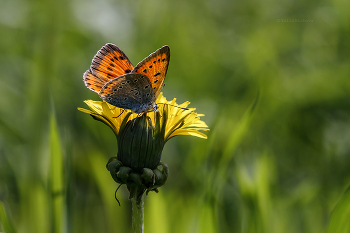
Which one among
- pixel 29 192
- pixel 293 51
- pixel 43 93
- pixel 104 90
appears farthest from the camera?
pixel 293 51

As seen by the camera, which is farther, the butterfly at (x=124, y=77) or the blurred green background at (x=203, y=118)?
the blurred green background at (x=203, y=118)

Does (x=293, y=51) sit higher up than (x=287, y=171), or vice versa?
(x=293, y=51)

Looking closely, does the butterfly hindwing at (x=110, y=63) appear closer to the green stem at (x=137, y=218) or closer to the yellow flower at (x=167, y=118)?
the yellow flower at (x=167, y=118)

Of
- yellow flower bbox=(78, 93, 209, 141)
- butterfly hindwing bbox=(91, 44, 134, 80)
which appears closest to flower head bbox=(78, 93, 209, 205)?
yellow flower bbox=(78, 93, 209, 141)

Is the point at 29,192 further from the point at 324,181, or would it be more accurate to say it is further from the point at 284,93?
the point at 284,93

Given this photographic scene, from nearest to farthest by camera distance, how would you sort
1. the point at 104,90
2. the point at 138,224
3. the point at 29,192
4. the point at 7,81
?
the point at 138,224, the point at 104,90, the point at 29,192, the point at 7,81

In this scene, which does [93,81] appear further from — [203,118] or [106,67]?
[203,118]

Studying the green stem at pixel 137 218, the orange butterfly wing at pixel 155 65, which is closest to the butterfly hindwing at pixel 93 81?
the orange butterfly wing at pixel 155 65

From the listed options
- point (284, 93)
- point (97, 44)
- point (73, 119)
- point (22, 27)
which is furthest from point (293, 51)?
point (22, 27)
